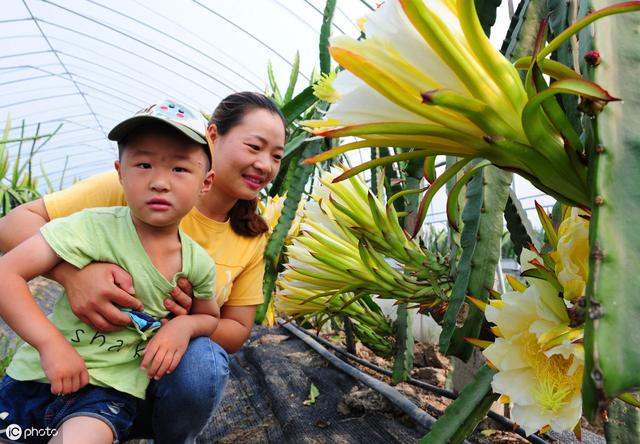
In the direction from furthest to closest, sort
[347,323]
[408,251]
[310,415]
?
[347,323]
[310,415]
[408,251]

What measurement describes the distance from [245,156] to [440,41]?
721mm

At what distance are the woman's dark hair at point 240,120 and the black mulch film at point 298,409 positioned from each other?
Result: 0.46 m

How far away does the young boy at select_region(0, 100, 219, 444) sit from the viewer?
64 centimetres

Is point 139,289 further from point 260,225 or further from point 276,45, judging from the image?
point 276,45

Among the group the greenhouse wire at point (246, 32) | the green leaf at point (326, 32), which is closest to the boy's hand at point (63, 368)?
the green leaf at point (326, 32)

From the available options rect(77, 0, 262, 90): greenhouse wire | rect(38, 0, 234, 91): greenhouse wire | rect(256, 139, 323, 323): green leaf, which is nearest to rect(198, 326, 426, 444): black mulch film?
rect(256, 139, 323, 323): green leaf

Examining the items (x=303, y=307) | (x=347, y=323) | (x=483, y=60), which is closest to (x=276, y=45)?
(x=347, y=323)

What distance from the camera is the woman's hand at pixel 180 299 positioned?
78 cm

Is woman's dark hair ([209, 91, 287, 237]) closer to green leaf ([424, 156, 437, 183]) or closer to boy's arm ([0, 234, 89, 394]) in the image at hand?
boy's arm ([0, 234, 89, 394])

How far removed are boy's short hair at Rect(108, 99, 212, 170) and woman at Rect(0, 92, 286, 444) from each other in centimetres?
19

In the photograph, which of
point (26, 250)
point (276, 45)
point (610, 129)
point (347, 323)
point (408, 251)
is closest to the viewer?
point (610, 129)

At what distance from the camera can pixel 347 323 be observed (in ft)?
5.16

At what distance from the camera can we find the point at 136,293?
76 cm

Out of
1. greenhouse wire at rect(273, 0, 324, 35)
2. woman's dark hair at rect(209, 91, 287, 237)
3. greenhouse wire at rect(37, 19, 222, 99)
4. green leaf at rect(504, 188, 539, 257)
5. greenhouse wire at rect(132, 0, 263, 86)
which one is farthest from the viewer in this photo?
greenhouse wire at rect(37, 19, 222, 99)
